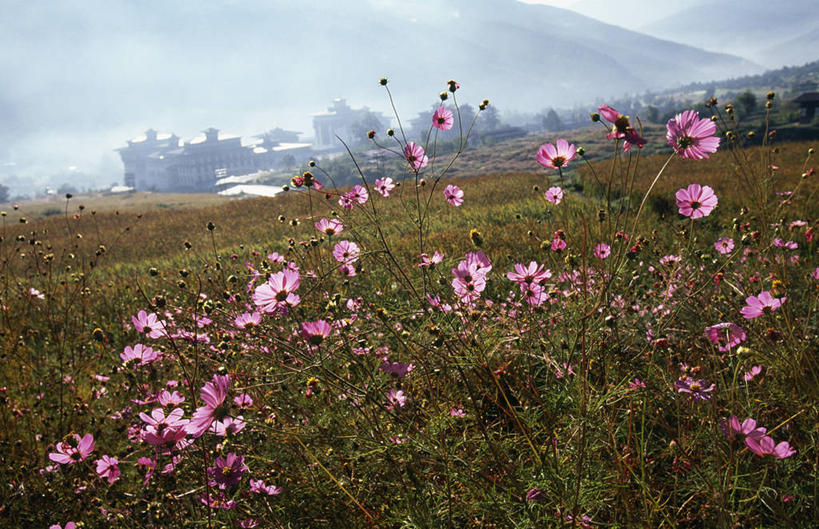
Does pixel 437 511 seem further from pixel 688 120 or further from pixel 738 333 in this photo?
pixel 688 120

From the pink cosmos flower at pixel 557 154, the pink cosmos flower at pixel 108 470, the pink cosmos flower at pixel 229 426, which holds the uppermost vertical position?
the pink cosmos flower at pixel 557 154

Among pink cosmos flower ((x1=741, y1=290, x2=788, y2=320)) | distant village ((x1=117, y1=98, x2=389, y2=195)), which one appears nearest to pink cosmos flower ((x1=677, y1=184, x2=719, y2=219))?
pink cosmos flower ((x1=741, y1=290, x2=788, y2=320))

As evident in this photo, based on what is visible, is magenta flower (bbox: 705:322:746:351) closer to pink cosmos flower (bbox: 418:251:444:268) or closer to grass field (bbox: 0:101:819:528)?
grass field (bbox: 0:101:819:528)

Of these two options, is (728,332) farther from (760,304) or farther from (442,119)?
(442,119)

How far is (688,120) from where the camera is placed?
1155 mm

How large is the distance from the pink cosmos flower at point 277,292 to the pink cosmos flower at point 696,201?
49.2 inches

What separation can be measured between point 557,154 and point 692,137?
0.34m

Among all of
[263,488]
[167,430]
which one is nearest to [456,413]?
[263,488]

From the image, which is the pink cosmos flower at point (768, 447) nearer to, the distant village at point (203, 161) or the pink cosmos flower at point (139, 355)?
the pink cosmos flower at point (139, 355)

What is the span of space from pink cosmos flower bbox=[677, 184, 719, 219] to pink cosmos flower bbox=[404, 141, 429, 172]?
2.90ft

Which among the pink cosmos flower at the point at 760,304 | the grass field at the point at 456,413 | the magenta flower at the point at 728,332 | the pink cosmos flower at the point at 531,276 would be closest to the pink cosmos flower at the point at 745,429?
the grass field at the point at 456,413

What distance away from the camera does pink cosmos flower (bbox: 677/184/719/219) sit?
1.44 meters

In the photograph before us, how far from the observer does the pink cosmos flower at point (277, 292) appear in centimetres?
Answer: 128

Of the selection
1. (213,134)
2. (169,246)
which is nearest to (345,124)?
(213,134)
